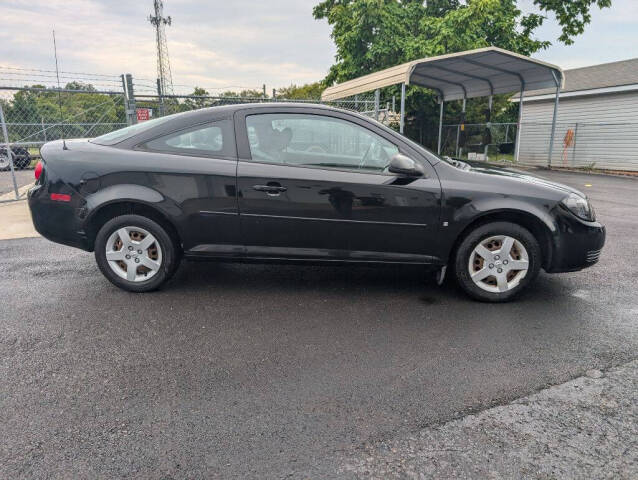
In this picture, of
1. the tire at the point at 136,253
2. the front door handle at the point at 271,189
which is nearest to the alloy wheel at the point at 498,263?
the front door handle at the point at 271,189

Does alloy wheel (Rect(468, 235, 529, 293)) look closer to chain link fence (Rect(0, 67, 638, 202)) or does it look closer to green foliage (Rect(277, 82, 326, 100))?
chain link fence (Rect(0, 67, 638, 202))

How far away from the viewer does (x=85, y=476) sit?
75.8 inches

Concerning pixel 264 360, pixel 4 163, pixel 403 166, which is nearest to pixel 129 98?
pixel 403 166

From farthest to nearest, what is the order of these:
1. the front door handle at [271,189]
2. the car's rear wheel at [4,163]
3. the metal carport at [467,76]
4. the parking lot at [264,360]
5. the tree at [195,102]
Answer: the car's rear wheel at [4,163] < the metal carport at [467,76] < the tree at [195,102] < the front door handle at [271,189] < the parking lot at [264,360]

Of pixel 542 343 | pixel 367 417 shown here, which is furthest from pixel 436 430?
pixel 542 343

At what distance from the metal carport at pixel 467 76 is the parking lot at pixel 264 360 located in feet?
27.2

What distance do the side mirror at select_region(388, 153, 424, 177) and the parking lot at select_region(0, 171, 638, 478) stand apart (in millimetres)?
1111

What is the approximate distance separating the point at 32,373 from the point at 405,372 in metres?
2.24

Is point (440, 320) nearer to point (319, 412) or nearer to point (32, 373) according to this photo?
point (319, 412)

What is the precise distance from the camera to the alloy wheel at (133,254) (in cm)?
Result: 399

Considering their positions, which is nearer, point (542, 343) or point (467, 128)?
point (542, 343)

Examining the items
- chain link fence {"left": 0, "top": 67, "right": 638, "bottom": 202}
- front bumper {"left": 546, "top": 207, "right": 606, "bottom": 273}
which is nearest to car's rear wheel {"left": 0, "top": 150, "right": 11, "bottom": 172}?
chain link fence {"left": 0, "top": 67, "right": 638, "bottom": 202}

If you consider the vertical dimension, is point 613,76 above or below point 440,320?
above

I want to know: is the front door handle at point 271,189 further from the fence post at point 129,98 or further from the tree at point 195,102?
the tree at point 195,102
